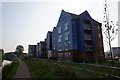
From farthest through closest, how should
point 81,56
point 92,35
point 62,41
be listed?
1. point 62,41
2. point 92,35
3. point 81,56

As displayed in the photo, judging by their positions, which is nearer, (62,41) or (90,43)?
(90,43)

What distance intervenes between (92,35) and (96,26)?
16.4 ft

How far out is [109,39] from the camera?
54.8ft

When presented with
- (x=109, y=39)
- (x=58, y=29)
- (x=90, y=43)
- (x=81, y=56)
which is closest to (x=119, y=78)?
(x=109, y=39)

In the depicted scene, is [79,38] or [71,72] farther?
[79,38]

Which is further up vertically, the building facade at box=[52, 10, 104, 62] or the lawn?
the building facade at box=[52, 10, 104, 62]

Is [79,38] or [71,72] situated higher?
[79,38]

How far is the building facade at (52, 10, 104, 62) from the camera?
40.9 metres

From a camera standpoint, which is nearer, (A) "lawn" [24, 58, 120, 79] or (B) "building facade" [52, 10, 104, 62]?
(A) "lawn" [24, 58, 120, 79]

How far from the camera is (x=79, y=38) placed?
41.9 m

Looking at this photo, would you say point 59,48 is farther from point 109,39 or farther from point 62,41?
point 109,39

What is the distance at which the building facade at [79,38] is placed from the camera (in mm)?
40938

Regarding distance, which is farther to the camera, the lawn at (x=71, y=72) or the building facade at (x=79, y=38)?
the building facade at (x=79, y=38)

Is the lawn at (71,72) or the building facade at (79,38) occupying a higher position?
the building facade at (79,38)
